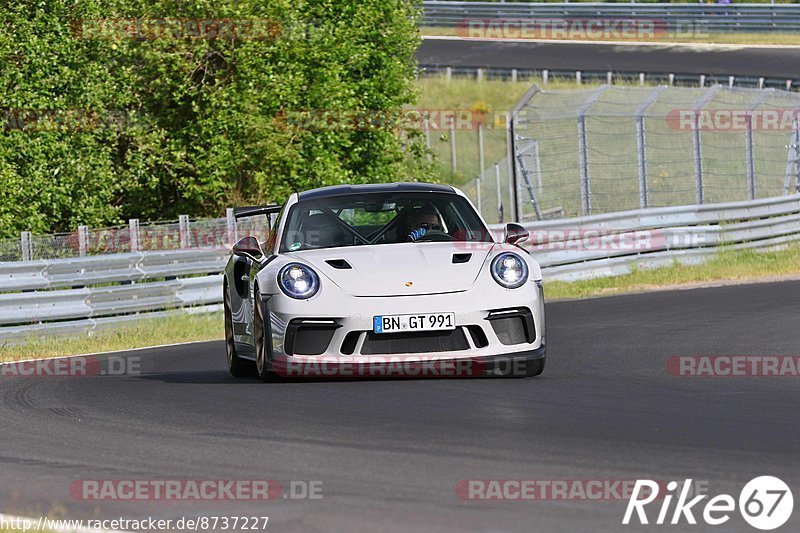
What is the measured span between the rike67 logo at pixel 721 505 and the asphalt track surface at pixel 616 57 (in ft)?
122

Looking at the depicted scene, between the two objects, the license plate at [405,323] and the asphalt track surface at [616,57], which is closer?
the license plate at [405,323]

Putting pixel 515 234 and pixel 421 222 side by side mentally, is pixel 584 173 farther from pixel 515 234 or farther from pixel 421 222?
pixel 515 234

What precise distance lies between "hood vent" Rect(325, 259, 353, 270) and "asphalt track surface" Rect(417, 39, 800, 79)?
111 ft

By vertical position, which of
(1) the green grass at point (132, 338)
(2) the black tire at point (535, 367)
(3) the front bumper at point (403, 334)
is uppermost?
(3) the front bumper at point (403, 334)

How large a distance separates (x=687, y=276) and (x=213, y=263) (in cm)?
652

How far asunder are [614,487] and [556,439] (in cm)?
128

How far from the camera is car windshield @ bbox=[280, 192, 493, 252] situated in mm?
10133

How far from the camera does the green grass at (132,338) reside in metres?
15.2

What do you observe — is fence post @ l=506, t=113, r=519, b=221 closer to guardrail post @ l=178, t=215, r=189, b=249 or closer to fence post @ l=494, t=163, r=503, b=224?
fence post @ l=494, t=163, r=503, b=224

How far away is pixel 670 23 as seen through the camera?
164 ft

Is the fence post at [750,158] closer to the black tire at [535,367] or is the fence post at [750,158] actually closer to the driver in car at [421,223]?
the driver in car at [421,223]

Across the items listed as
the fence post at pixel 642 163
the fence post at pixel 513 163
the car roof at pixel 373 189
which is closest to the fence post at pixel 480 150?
the fence post at pixel 513 163

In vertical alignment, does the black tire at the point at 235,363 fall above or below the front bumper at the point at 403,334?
below

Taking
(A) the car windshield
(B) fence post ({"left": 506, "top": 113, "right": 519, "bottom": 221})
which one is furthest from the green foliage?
(A) the car windshield
